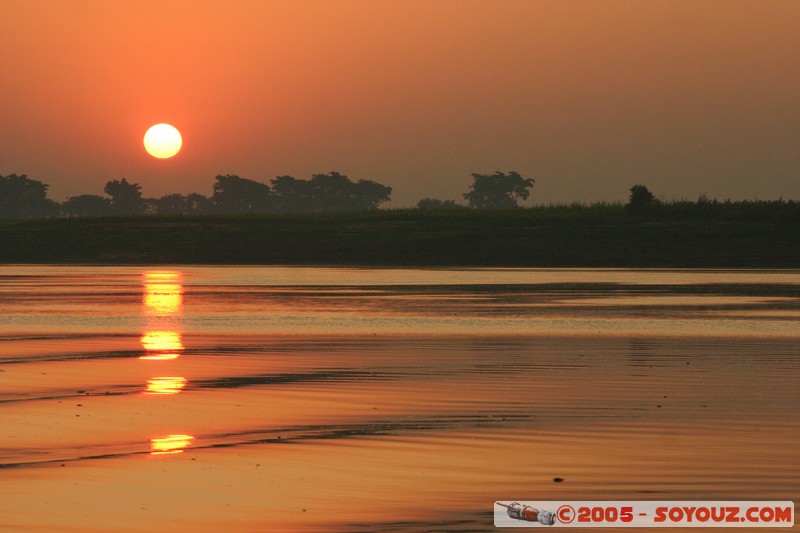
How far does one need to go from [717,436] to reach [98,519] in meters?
6.21

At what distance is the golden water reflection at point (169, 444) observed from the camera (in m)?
12.4

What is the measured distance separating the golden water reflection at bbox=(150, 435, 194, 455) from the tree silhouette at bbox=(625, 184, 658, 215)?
259 ft

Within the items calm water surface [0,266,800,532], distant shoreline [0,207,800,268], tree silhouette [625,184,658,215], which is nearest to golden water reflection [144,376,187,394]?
calm water surface [0,266,800,532]

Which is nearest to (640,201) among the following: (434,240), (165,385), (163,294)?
(434,240)

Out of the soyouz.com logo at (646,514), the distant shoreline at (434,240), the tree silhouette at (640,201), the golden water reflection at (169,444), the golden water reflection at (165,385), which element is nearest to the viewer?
the soyouz.com logo at (646,514)

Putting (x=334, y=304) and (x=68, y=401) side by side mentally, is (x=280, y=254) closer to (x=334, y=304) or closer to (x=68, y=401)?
(x=334, y=304)

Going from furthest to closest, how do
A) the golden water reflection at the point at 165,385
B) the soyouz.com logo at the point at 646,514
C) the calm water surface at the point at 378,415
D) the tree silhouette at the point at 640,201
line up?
the tree silhouette at the point at 640,201 < the golden water reflection at the point at 165,385 < the calm water surface at the point at 378,415 < the soyouz.com logo at the point at 646,514

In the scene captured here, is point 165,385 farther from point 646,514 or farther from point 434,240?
point 434,240

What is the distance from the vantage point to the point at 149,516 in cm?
982

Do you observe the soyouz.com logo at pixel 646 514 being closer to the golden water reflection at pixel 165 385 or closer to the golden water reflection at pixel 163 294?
the golden water reflection at pixel 165 385

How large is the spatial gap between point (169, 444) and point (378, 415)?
2654 millimetres
